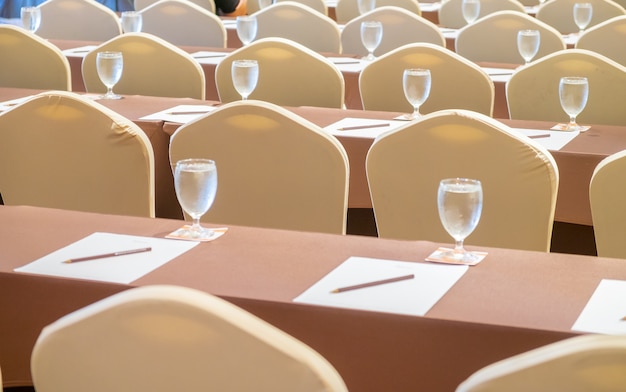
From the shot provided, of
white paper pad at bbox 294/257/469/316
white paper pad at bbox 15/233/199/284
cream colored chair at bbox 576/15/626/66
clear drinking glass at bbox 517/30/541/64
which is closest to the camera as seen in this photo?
white paper pad at bbox 294/257/469/316

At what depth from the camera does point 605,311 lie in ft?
6.97

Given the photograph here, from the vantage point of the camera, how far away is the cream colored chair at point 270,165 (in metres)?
3.38

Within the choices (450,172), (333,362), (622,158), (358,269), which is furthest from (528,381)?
(450,172)

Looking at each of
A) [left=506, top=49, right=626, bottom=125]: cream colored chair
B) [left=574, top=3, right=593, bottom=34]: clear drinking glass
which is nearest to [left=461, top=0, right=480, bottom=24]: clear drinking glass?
[left=574, top=3, right=593, bottom=34]: clear drinking glass

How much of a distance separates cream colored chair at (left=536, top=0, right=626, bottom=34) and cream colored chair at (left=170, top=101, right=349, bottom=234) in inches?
189

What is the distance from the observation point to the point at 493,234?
10.9 ft

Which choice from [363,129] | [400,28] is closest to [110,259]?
[363,129]

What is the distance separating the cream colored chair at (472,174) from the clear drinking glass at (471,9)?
464 centimetres

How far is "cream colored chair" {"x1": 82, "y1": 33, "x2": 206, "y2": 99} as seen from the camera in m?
5.39

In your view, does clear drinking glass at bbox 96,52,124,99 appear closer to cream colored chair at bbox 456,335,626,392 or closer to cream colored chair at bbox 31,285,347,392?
cream colored chair at bbox 31,285,347,392

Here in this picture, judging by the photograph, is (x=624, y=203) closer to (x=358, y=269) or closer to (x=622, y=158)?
(x=622, y=158)

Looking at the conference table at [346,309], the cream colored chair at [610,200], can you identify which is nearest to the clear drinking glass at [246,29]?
the cream colored chair at [610,200]

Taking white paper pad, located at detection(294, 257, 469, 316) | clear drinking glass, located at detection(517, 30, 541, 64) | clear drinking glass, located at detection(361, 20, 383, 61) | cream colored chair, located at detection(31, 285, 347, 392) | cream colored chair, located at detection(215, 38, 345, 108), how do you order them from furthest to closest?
clear drinking glass, located at detection(361, 20, 383, 61) → clear drinking glass, located at detection(517, 30, 541, 64) → cream colored chair, located at detection(215, 38, 345, 108) → white paper pad, located at detection(294, 257, 469, 316) → cream colored chair, located at detection(31, 285, 347, 392)

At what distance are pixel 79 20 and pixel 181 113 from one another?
3.18 m
